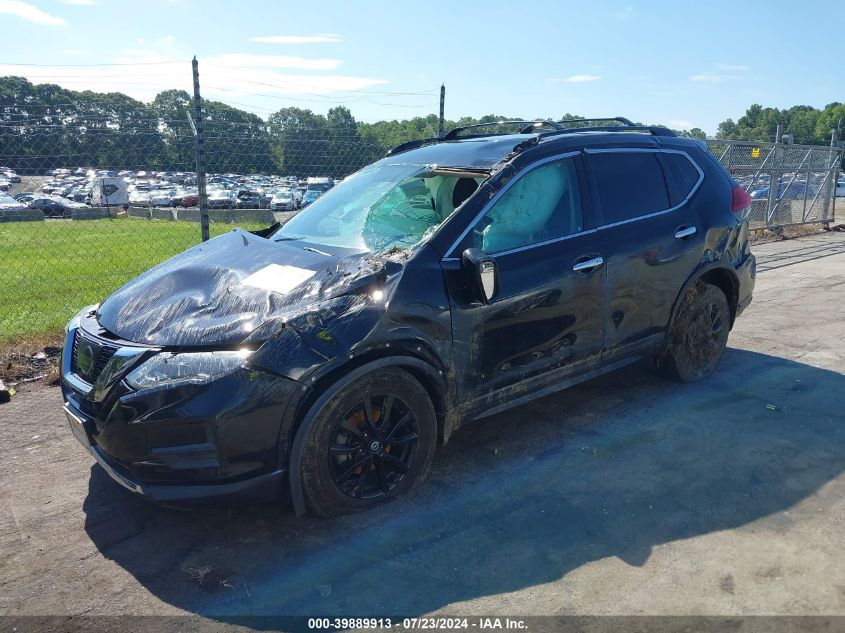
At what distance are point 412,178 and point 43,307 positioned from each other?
590 cm

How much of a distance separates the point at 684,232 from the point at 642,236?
524 millimetres

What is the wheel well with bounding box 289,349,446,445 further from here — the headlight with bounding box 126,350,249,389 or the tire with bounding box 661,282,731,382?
the tire with bounding box 661,282,731,382

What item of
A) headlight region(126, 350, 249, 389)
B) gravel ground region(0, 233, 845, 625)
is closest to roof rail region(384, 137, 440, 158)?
gravel ground region(0, 233, 845, 625)

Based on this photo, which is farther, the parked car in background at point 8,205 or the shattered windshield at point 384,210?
the parked car in background at point 8,205

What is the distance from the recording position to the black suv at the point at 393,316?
298cm

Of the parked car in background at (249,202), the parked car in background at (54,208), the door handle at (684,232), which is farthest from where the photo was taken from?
the parked car in background at (249,202)

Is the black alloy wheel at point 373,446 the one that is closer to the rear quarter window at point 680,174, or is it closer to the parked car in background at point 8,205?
the rear quarter window at point 680,174

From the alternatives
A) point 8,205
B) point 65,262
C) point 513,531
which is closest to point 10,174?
point 65,262

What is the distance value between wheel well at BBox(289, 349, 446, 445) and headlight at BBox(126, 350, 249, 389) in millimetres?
375

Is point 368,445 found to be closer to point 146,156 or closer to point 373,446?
point 373,446

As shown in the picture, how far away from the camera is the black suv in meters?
2.98

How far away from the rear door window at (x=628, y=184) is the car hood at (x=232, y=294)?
178cm

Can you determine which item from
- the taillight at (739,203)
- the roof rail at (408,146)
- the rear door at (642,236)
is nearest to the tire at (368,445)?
the rear door at (642,236)

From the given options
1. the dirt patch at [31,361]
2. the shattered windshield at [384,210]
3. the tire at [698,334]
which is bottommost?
the dirt patch at [31,361]
